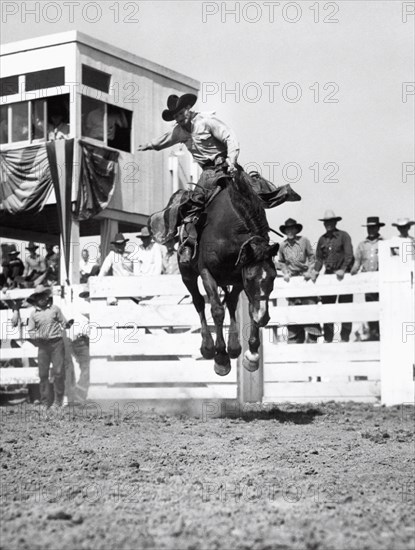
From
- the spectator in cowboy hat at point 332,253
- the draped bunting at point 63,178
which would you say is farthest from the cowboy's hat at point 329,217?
the draped bunting at point 63,178

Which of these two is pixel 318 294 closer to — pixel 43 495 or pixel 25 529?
pixel 43 495

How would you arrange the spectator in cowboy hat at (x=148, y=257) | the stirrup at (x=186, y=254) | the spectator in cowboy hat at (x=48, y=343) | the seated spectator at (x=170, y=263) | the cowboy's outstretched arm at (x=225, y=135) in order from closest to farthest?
the stirrup at (x=186, y=254)
the cowboy's outstretched arm at (x=225, y=135)
the spectator in cowboy hat at (x=48, y=343)
the spectator in cowboy hat at (x=148, y=257)
the seated spectator at (x=170, y=263)

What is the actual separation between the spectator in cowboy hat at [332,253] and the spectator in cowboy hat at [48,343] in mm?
4230

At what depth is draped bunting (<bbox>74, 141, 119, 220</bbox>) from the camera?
19578 mm

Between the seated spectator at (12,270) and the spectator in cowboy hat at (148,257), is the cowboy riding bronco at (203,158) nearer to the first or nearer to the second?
the spectator in cowboy hat at (148,257)

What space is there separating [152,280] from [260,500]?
894 centimetres

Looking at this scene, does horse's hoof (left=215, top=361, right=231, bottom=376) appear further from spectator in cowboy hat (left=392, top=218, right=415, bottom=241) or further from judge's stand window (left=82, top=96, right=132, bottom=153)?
judge's stand window (left=82, top=96, right=132, bottom=153)

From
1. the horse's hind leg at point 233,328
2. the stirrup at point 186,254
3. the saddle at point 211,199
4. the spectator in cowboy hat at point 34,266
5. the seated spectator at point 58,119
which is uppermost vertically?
the seated spectator at point 58,119

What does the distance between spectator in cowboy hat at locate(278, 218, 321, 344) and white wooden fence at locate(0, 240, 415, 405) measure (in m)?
0.21

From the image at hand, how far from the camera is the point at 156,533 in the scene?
494 centimetres

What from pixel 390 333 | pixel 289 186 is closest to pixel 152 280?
pixel 390 333

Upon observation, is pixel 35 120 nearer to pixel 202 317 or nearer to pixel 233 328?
pixel 202 317

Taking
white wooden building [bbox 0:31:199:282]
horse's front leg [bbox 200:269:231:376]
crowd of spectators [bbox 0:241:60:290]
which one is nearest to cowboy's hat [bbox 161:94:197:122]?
horse's front leg [bbox 200:269:231:376]

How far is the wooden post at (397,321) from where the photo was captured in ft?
44.3
